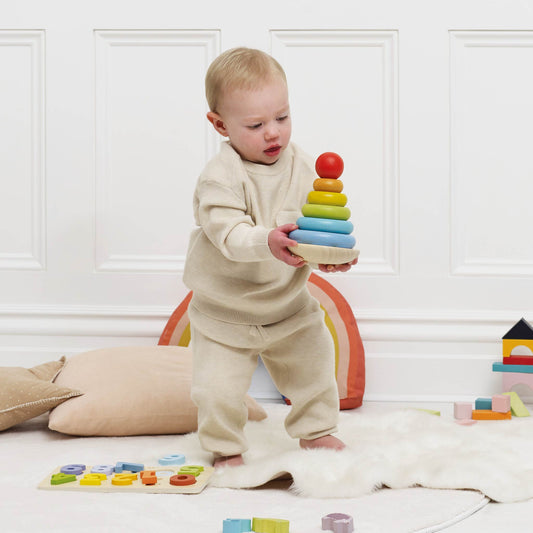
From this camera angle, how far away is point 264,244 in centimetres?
124

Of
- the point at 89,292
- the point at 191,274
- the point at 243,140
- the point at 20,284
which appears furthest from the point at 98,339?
the point at 243,140

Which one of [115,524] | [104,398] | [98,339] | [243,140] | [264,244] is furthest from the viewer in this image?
[98,339]

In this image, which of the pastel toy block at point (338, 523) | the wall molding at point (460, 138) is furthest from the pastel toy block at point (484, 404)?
the pastel toy block at point (338, 523)

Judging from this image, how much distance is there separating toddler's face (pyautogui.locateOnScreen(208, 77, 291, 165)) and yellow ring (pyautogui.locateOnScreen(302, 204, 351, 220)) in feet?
0.62

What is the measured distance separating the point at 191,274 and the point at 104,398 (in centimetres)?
41

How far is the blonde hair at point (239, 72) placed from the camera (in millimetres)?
1334

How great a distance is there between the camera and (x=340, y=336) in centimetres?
211

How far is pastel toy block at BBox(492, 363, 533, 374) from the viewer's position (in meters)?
2.04

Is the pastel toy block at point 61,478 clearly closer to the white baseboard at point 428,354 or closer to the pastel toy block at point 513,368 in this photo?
the white baseboard at point 428,354

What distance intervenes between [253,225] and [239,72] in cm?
26

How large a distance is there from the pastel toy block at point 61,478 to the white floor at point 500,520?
608mm

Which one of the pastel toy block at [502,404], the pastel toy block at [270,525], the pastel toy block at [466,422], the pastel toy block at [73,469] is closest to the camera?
the pastel toy block at [270,525]

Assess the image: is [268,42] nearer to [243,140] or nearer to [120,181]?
[120,181]

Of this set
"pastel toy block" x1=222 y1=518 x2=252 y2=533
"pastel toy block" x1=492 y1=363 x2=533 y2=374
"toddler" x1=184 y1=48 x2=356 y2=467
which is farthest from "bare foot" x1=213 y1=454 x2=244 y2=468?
"pastel toy block" x1=492 y1=363 x2=533 y2=374
